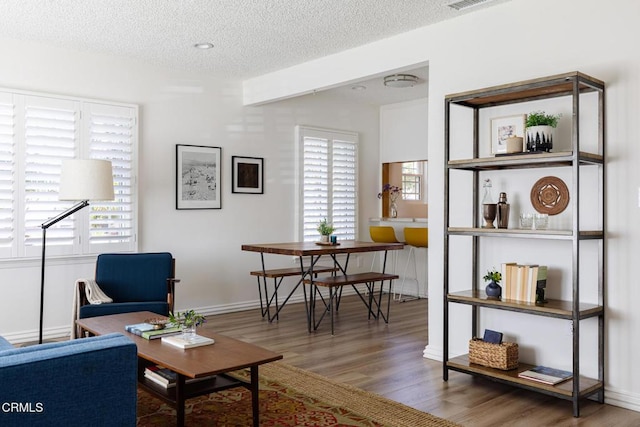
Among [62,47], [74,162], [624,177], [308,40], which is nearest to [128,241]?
[74,162]

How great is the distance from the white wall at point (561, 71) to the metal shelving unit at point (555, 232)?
0.07 metres

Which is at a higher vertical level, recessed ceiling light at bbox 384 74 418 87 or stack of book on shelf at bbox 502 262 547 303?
recessed ceiling light at bbox 384 74 418 87

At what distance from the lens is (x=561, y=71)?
365 cm

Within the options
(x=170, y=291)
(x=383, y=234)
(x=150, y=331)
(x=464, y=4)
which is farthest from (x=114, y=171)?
(x=464, y=4)

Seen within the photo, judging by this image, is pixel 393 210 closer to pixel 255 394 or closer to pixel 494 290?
pixel 494 290

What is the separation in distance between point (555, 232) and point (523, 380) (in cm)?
91

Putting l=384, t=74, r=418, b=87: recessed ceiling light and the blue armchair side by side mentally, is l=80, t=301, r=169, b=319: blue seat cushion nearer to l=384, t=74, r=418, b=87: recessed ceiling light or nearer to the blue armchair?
the blue armchair

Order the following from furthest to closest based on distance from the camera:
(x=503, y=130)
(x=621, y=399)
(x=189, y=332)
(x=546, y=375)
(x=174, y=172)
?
(x=174, y=172) → (x=503, y=130) → (x=546, y=375) → (x=621, y=399) → (x=189, y=332)

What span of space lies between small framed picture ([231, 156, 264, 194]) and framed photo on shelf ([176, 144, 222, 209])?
0.67 ft

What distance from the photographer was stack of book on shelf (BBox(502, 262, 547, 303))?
3498 mm

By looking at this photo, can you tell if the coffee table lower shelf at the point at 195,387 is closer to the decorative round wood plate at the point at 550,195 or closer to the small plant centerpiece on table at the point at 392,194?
the decorative round wood plate at the point at 550,195

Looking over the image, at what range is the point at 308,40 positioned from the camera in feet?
16.2

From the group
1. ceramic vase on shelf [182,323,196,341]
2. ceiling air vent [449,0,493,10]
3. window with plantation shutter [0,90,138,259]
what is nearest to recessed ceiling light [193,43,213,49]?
window with plantation shutter [0,90,138,259]

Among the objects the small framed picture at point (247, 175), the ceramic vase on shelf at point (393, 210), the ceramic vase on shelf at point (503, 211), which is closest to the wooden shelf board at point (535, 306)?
the ceramic vase on shelf at point (503, 211)
